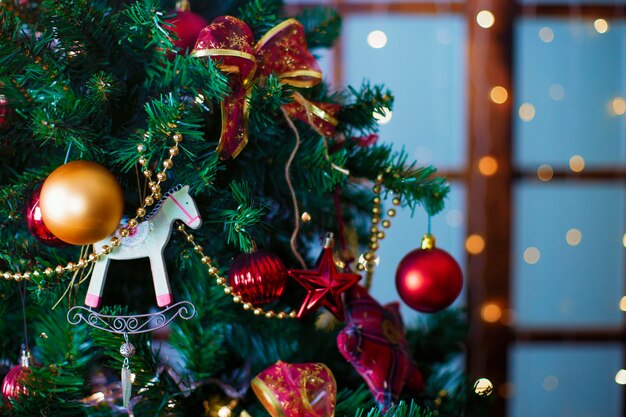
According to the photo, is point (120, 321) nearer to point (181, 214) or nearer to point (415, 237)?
point (181, 214)

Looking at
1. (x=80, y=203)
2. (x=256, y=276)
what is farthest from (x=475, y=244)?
(x=80, y=203)

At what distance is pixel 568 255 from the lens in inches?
55.4

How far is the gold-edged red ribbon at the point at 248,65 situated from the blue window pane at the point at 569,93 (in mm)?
942

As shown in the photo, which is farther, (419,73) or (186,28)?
(419,73)

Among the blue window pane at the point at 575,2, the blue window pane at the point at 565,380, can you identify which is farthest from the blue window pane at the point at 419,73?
the blue window pane at the point at 565,380

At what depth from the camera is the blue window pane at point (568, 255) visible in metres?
1.40

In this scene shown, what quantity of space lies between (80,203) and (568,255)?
1.23 metres

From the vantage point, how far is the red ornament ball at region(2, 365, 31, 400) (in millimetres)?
493

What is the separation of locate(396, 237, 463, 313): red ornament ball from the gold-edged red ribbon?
153 mm

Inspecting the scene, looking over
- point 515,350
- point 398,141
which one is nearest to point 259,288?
point 398,141

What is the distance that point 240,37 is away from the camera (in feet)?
1.64

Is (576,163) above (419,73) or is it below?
below

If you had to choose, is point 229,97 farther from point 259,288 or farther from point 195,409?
point 195,409

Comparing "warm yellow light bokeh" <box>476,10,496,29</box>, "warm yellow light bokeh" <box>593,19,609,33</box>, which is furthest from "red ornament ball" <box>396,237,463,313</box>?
"warm yellow light bokeh" <box>593,19,609,33</box>
